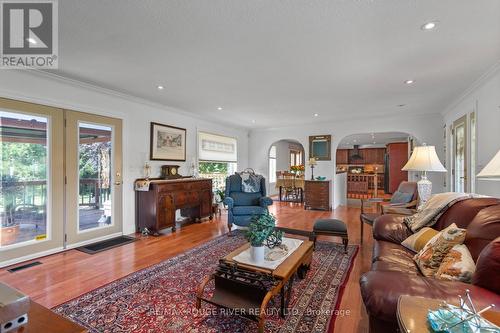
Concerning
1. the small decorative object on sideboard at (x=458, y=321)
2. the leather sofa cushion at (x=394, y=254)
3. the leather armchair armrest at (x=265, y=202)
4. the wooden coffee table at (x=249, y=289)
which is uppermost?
the small decorative object on sideboard at (x=458, y=321)

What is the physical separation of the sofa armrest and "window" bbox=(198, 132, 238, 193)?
4105mm

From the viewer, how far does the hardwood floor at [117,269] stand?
2.09 metres

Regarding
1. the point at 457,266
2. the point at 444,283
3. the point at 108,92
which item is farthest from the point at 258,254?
the point at 108,92

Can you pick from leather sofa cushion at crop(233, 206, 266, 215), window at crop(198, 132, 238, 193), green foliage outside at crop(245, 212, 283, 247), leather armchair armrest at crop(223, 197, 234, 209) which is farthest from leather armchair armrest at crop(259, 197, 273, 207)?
green foliage outside at crop(245, 212, 283, 247)

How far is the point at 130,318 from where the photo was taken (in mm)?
1876

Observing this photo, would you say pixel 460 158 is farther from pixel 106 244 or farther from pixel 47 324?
pixel 106 244

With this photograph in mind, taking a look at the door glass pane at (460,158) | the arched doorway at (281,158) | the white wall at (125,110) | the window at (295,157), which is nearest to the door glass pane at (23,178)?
the white wall at (125,110)

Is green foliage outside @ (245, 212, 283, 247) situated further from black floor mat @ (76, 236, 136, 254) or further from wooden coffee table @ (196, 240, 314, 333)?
black floor mat @ (76, 236, 136, 254)

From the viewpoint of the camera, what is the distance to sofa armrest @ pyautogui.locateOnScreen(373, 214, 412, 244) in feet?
8.29

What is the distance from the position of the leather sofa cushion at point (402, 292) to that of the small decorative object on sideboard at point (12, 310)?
156cm

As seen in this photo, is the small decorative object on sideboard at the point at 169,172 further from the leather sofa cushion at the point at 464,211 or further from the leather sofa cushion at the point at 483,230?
the leather sofa cushion at the point at 483,230

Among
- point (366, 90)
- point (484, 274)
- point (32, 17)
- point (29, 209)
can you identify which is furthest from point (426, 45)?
point (29, 209)

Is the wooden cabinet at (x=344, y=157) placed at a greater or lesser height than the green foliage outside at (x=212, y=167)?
greater

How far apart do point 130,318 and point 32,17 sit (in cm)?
261
